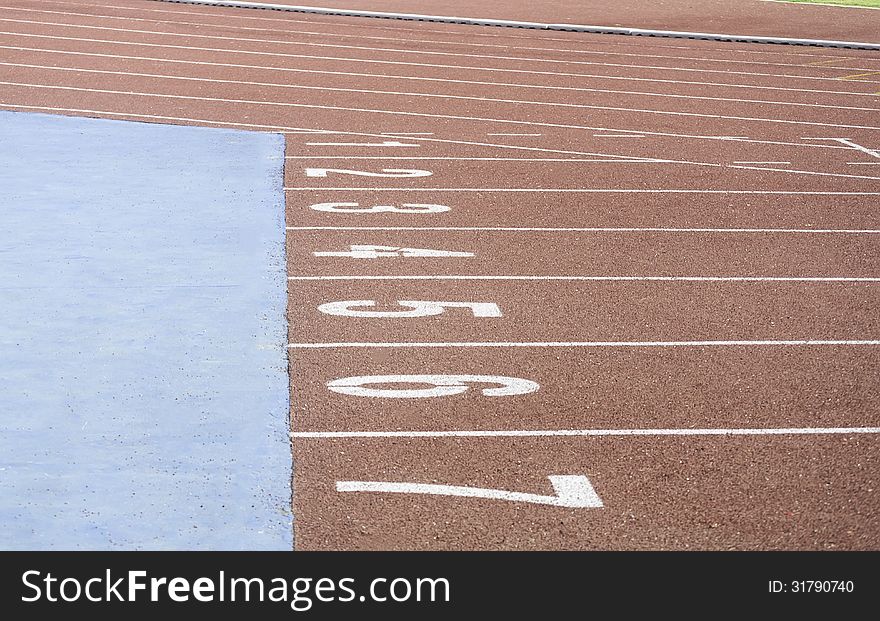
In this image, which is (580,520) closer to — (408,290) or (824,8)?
(408,290)

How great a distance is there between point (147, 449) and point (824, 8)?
87.3 feet

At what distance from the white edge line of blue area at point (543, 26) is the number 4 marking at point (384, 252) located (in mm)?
15089

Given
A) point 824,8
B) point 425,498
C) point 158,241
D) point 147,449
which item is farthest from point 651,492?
point 824,8

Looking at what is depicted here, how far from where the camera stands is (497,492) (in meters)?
5.59

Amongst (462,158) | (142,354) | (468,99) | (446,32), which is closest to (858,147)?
(462,158)

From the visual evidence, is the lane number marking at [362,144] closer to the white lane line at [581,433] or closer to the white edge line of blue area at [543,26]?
the white lane line at [581,433]

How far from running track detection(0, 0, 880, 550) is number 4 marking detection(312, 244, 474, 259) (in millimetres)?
35

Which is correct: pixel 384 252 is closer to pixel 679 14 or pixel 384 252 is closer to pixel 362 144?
pixel 362 144

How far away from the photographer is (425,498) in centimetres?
551

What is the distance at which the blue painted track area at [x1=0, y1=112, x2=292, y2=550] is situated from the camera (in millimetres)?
5281

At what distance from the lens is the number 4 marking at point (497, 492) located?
5.51m

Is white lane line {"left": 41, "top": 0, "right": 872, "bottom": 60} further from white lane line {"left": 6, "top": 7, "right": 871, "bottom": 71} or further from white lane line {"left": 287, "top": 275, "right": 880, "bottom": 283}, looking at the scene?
white lane line {"left": 287, "top": 275, "right": 880, "bottom": 283}

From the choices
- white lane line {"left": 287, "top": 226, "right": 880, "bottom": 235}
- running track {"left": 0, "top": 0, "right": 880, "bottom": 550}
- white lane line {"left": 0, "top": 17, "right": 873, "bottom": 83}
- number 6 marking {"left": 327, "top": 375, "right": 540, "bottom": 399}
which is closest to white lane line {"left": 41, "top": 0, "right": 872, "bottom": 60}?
white lane line {"left": 0, "top": 17, "right": 873, "bottom": 83}

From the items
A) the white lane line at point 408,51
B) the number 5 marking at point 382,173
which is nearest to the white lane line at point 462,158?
the number 5 marking at point 382,173
